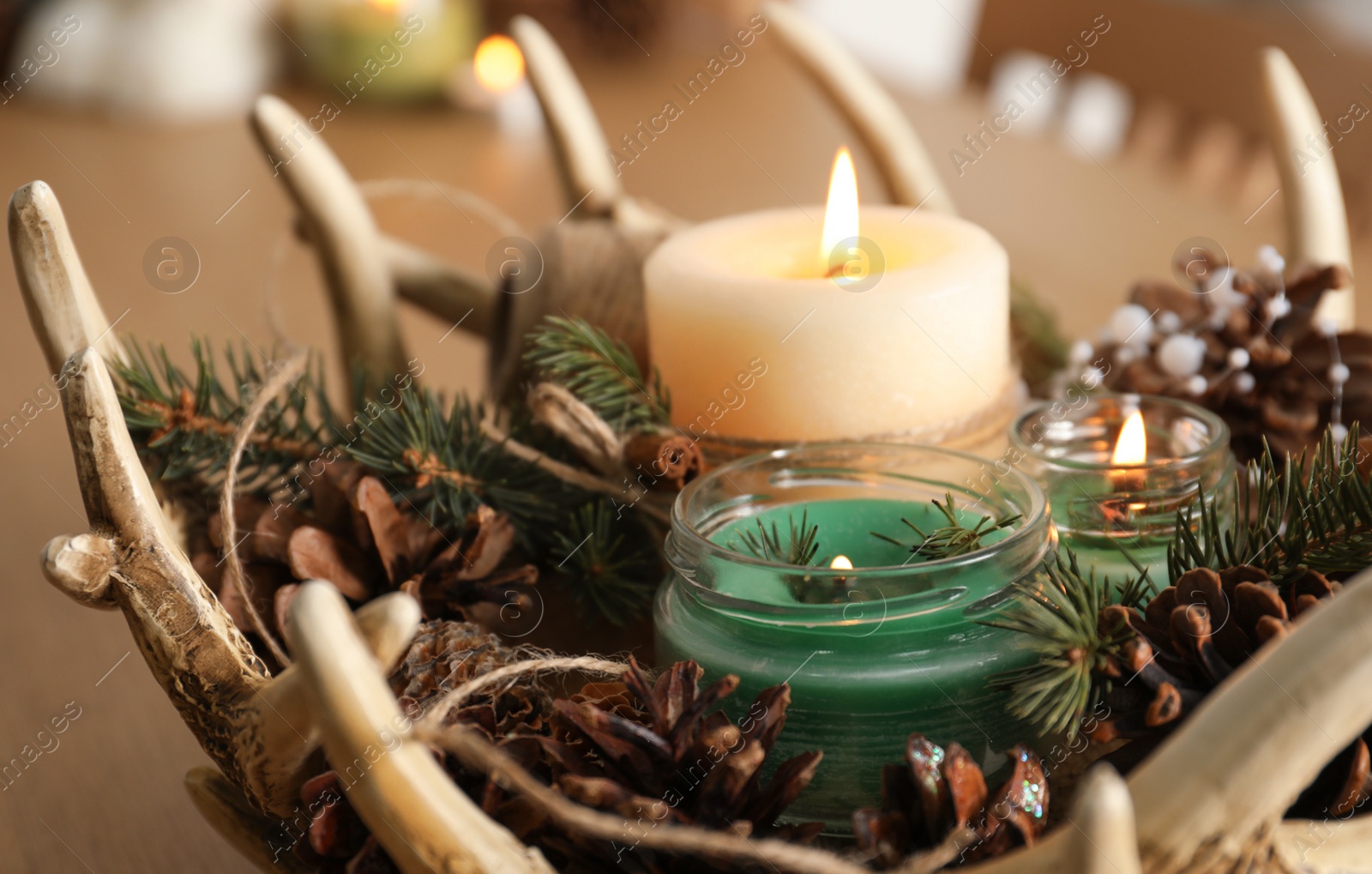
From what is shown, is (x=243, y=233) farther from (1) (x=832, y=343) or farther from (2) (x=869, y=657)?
(2) (x=869, y=657)

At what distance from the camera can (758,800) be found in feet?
1.05

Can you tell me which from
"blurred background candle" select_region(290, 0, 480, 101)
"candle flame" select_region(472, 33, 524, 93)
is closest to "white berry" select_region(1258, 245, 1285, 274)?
"candle flame" select_region(472, 33, 524, 93)

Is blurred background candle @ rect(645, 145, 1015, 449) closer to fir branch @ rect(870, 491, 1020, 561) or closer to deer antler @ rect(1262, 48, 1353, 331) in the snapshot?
fir branch @ rect(870, 491, 1020, 561)

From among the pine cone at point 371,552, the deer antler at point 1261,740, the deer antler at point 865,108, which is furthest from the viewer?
the deer antler at point 865,108

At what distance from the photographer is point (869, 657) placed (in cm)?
34

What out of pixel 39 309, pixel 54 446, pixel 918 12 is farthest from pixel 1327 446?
pixel 918 12

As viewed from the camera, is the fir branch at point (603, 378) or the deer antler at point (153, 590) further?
the fir branch at point (603, 378)

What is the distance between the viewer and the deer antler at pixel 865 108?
68 centimetres

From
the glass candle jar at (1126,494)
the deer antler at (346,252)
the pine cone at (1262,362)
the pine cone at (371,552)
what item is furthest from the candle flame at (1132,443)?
the deer antler at (346,252)

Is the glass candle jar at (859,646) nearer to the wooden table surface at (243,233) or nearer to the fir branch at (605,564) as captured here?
the fir branch at (605,564)

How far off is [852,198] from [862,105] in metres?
0.21

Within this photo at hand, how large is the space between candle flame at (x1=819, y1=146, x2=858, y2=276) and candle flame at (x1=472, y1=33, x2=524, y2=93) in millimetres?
1290

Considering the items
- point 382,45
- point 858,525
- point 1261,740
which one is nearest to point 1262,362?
point 858,525

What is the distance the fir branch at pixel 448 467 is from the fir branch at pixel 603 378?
4 centimetres
